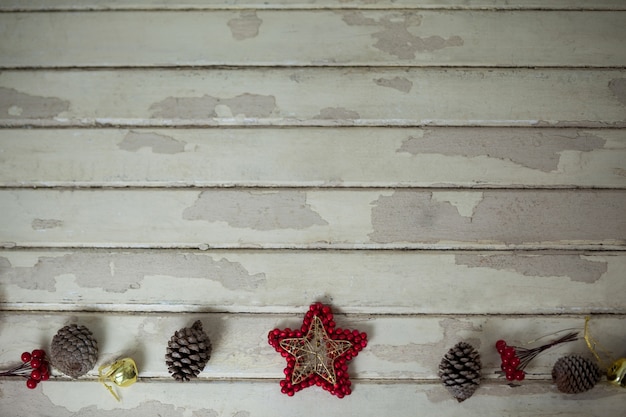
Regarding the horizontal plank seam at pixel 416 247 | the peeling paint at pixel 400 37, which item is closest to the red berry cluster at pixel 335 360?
the horizontal plank seam at pixel 416 247

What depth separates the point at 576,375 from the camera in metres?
1.04

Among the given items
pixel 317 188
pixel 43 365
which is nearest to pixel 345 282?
pixel 317 188

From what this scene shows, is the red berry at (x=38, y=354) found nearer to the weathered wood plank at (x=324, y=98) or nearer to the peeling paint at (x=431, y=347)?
the weathered wood plank at (x=324, y=98)

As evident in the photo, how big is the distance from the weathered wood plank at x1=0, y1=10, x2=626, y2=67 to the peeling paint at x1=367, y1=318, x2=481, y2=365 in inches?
22.4

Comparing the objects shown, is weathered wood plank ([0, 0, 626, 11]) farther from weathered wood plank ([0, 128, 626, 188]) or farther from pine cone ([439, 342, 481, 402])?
pine cone ([439, 342, 481, 402])

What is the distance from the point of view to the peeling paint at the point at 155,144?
3.66 ft

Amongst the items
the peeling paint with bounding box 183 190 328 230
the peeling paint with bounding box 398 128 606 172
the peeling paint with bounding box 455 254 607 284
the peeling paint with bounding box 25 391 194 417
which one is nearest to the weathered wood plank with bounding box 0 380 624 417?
the peeling paint with bounding box 25 391 194 417

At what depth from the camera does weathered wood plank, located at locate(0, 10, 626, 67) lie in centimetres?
113

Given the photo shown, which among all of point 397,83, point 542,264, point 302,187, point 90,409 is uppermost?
point 397,83

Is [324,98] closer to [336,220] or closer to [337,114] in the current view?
[337,114]

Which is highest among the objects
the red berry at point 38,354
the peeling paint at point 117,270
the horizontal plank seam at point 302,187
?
the horizontal plank seam at point 302,187

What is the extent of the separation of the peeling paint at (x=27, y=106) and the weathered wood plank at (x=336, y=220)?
0.75ft

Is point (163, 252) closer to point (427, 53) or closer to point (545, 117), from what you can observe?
point (427, 53)

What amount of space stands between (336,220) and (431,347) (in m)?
0.36
